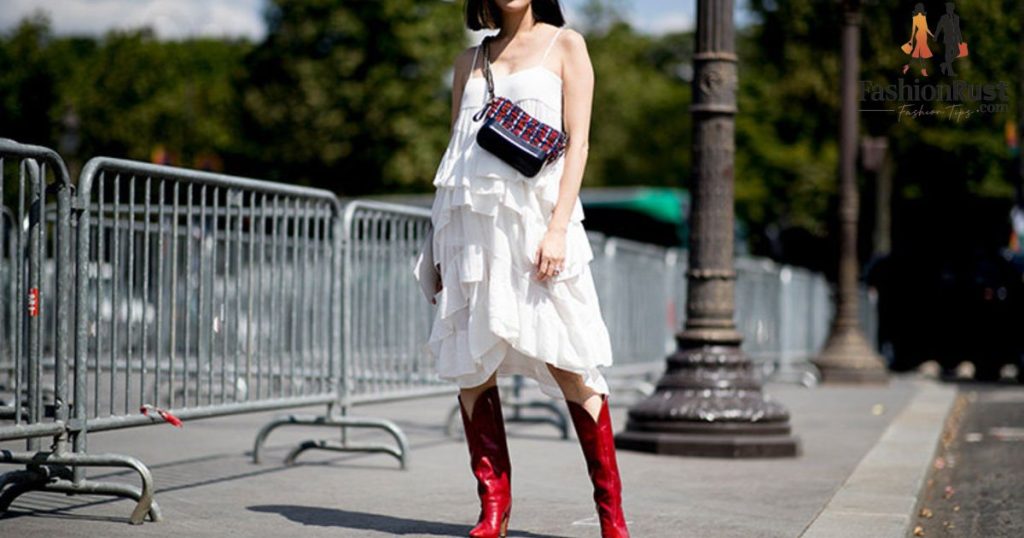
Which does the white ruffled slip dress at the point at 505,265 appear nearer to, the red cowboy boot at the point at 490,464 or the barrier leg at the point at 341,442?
the red cowboy boot at the point at 490,464

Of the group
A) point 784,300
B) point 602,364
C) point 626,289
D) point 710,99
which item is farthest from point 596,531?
point 784,300

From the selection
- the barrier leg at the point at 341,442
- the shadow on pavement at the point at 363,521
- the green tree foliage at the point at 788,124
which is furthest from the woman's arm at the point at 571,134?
the green tree foliage at the point at 788,124

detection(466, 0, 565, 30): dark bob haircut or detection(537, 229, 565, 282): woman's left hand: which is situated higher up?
detection(466, 0, 565, 30): dark bob haircut

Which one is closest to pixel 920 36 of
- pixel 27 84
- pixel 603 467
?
pixel 603 467

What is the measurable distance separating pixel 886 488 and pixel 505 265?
9.70 ft

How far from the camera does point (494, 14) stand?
5.38 metres

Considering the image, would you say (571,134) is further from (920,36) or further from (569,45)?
(920,36)

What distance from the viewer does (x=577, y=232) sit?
5.11 metres

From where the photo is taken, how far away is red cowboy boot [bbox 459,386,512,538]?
5152 mm

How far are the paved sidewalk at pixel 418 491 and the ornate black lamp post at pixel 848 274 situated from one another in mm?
9180

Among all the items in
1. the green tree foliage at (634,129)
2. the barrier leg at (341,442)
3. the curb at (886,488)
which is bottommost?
the curb at (886,488)

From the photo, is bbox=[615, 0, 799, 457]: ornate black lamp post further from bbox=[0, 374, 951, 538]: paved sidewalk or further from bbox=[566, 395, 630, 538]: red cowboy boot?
bbox=[566, 395, 630, 538]: red cowboy boot

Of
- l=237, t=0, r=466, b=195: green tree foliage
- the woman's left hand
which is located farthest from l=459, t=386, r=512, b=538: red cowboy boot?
l=237, t=0, r=466, b=195: green tree foliage

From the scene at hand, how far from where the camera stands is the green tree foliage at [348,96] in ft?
145
